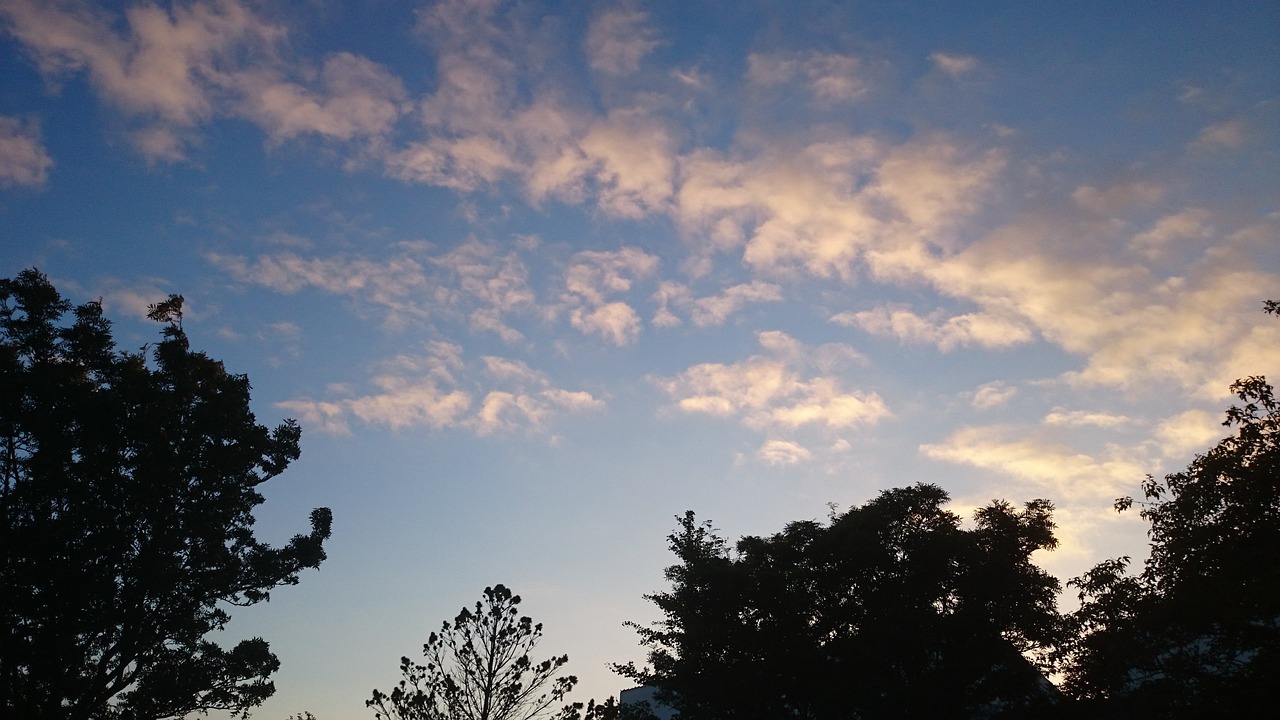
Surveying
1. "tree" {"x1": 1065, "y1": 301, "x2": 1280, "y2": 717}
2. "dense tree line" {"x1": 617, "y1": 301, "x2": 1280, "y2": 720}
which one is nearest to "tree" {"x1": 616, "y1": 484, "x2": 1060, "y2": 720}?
"dense tree line" {"x1": 617, "y1": 301, "x2": 1280, "y2": 720}

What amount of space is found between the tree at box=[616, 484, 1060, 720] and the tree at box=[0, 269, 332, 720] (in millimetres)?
16490

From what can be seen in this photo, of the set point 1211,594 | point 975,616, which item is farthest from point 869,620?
point 1211,594

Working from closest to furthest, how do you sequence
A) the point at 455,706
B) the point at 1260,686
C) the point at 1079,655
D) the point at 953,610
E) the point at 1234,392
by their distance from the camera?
the point at 1260,686 < the point at 1234,392 < the point at 1079,655 < the point at 455,706 < the point at 953,610

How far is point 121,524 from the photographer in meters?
24.9

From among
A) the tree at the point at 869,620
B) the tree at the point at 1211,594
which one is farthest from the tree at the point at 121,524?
the tree at the point at 1211,594

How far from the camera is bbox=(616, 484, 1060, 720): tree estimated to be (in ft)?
89.6

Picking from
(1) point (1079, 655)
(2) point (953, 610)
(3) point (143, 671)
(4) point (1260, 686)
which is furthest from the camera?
(2) point (953, 610)

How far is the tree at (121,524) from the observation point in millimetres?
23531

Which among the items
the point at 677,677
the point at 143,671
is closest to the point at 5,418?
the point at 143,671

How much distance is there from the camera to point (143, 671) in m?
24.8

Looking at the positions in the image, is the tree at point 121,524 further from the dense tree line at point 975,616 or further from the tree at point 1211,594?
the tree at point 1211,594

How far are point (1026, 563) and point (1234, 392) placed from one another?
626 inches

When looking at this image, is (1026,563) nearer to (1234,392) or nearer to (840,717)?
(840,717)

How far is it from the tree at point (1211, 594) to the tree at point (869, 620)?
1107 centimetres
